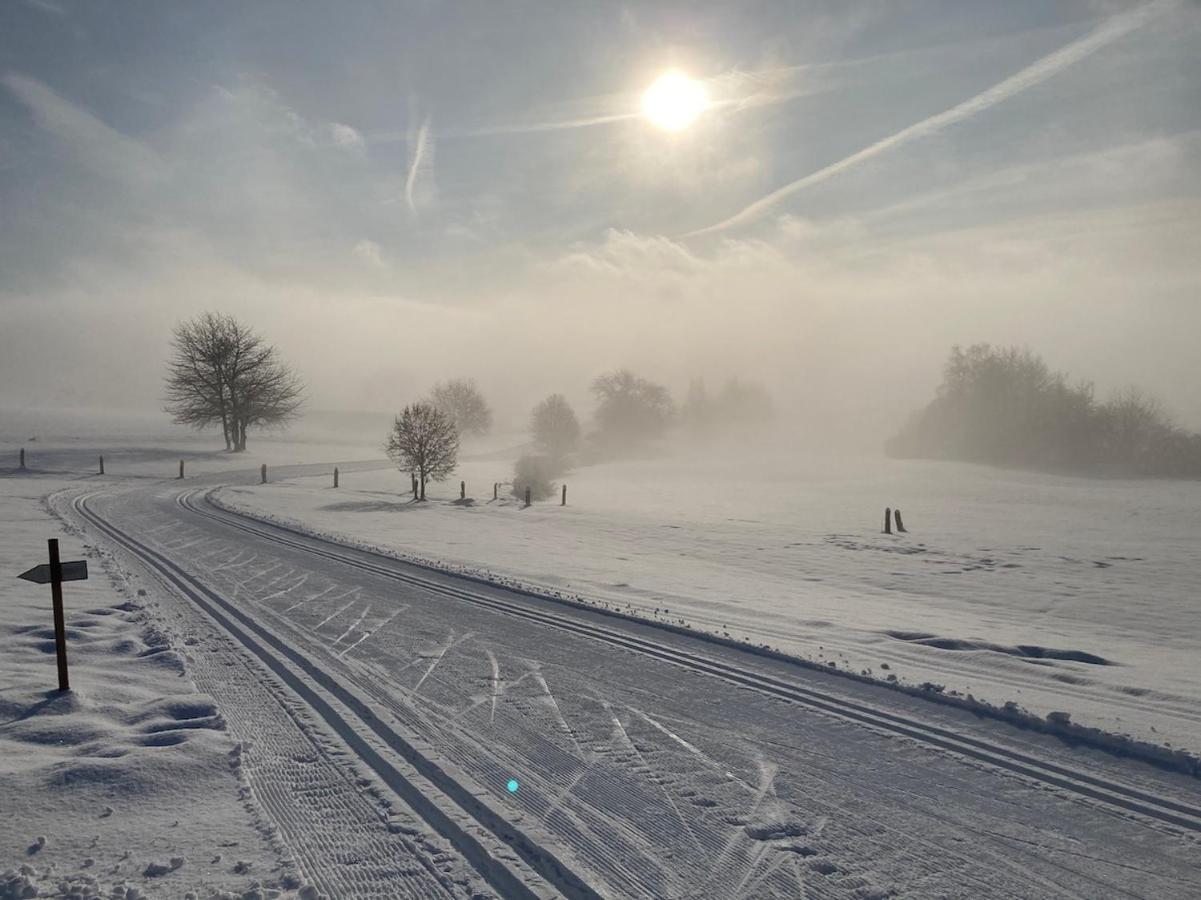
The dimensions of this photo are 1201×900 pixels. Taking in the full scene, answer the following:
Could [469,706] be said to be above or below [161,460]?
below

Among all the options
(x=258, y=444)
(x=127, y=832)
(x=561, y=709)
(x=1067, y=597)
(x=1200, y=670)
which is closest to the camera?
(x=127, y=832)

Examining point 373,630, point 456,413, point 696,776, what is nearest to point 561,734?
point 696,776

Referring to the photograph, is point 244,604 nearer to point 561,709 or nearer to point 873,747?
point 561,709

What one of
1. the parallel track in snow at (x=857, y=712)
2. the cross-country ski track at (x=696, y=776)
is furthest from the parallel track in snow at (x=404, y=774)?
the parallel track in snow at (x=857, y=712)

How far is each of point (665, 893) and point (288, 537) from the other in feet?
55.6

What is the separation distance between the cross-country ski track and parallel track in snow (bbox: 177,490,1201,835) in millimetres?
26

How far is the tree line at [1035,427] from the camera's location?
60406mm

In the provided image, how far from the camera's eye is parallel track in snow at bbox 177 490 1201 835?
4805mm

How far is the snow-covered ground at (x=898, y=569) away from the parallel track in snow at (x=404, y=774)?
4913mm

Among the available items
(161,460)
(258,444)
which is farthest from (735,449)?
(161,460)

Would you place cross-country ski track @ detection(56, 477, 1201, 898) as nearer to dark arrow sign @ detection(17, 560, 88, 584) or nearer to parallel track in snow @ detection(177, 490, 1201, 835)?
parallel track in snow @ detection(177, 490, 1201, 835)

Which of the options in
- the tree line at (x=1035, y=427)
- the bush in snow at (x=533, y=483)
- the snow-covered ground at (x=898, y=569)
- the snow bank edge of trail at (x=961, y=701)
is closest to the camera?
the snow bank edge of trail at (x=961, y=701)

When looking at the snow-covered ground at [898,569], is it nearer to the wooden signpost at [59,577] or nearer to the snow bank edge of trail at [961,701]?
the snow bank edge of trail at [961,701]

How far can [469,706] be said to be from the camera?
6531 millimetres
